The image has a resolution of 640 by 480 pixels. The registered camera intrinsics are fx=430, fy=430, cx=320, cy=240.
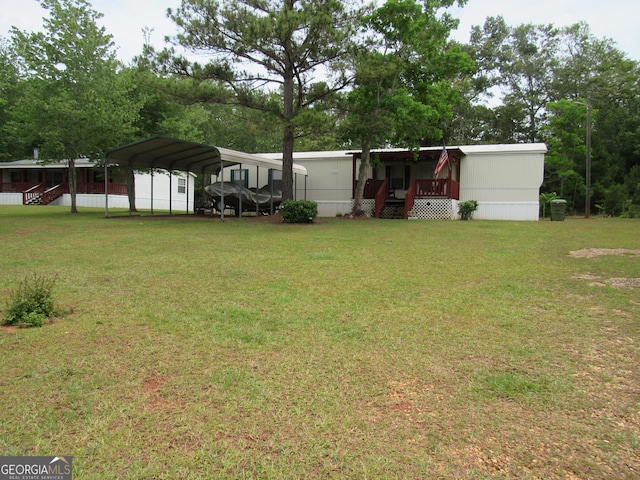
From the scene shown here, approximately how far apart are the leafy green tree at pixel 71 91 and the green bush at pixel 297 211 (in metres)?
8.28

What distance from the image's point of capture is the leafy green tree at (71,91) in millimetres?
16656

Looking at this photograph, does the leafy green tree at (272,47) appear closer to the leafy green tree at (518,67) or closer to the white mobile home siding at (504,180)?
the white mobile home siding at (504,180)

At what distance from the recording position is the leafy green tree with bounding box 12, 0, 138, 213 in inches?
656

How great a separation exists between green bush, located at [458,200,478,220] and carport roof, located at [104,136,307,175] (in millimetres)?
7585

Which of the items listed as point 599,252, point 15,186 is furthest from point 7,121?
point 599,252

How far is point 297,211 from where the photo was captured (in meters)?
14.6

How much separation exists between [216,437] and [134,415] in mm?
523

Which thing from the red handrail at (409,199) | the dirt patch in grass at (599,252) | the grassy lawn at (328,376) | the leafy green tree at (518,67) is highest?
the leafy green tree at (518,67)

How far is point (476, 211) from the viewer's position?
66.9 ft

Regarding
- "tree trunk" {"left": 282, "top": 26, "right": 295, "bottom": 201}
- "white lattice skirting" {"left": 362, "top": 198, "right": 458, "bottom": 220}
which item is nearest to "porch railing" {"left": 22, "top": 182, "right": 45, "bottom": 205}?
"tree trunk" {"left": 282, "top": 26, "right": 295, "bottom": 201}

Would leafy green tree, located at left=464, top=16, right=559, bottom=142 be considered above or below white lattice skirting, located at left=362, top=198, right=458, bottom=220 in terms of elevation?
above

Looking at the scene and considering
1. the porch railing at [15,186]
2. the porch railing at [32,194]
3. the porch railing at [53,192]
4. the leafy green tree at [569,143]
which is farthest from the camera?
the porch railing at [15,186]

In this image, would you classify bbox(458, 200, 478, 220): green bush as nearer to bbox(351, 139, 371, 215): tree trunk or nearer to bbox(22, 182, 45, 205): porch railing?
bbox(351, 139, 371, 215): tree trunk

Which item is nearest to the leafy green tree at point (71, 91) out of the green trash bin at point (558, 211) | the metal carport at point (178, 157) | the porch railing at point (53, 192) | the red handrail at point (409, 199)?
the metal carport at point (178, 157)
